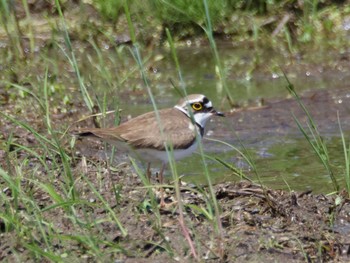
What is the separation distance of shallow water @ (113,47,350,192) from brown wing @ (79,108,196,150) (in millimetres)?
750

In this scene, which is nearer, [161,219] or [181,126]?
[161,219]

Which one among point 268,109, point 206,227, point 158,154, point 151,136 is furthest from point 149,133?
point 268,109

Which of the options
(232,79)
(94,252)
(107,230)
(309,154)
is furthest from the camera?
(232,79)

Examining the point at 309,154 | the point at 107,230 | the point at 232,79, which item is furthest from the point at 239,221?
the point at 232,79

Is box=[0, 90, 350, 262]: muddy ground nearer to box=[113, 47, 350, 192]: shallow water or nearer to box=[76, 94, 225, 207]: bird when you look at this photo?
box=[76, 94, 225, 207]: bird

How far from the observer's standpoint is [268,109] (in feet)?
35.7

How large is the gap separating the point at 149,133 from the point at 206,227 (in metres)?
1.30

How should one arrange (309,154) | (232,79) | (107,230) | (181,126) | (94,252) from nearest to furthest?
(94,252) → (107,230) → (181,126) → (309,154) → (232,79)

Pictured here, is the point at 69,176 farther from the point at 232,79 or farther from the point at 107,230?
the point at 232,79

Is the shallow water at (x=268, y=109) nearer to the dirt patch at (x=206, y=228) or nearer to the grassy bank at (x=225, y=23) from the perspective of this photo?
the grassy bank at (x=225, y=23)

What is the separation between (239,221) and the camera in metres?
6.64

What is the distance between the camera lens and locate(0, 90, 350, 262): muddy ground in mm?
6059

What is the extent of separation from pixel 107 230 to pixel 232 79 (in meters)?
5.93

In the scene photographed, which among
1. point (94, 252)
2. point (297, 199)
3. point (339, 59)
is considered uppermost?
point (94, 252)
